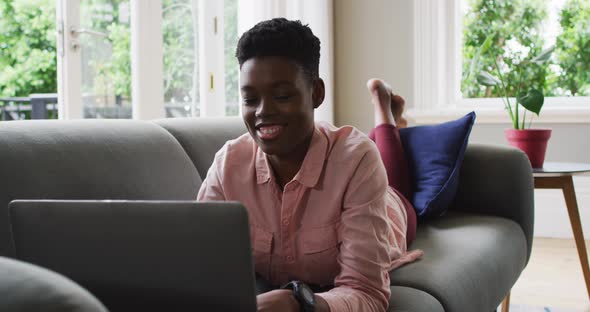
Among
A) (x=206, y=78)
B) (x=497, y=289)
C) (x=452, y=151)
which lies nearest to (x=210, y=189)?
(x=497, y=289)

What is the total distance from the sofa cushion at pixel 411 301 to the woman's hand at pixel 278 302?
1.12 ft

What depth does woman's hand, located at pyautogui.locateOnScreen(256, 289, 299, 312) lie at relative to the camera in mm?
980

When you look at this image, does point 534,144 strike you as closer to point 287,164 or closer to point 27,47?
point 287,164

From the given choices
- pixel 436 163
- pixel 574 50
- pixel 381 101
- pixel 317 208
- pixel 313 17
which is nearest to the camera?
pixel 317 208

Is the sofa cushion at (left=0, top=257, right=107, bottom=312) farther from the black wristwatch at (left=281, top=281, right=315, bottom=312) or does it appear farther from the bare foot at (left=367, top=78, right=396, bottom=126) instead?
the bare foot at (left=367, top=78, right=396, bottom=126)

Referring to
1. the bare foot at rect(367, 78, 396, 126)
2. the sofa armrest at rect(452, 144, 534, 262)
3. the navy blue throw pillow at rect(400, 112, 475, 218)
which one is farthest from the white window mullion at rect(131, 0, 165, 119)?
the sofa armrest at rect(452, 144, 534, 262)

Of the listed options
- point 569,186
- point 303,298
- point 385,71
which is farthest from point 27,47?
point 303,298

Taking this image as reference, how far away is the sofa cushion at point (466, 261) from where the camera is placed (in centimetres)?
151

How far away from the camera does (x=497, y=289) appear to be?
178 cm

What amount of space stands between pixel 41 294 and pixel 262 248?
0.78 m

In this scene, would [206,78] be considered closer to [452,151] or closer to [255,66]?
[452,151]

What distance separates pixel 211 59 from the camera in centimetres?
359

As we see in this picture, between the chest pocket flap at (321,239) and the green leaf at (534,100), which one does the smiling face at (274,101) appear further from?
the green leaf at (534,100)

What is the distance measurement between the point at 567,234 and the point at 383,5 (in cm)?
174
